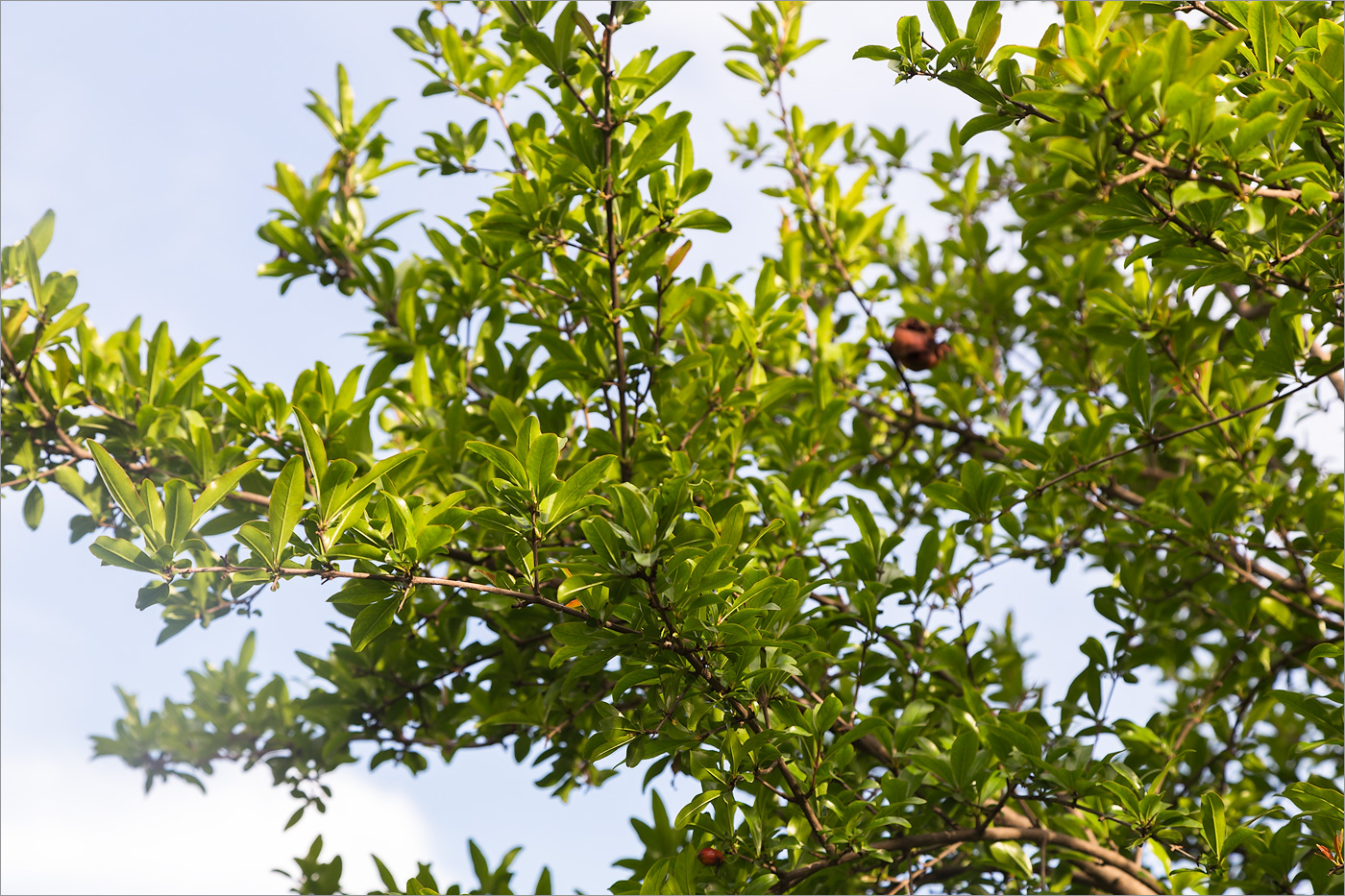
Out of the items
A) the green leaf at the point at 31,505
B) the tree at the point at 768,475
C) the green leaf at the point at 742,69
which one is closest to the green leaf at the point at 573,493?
the tree at the point at 768,475

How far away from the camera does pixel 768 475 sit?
8.52 feet

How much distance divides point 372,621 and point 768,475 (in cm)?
126

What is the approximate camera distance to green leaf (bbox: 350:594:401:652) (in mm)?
1607

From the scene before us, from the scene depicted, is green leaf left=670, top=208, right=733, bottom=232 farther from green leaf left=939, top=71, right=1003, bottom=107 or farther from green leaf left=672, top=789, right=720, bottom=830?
green leaf left=672, top=789, right=720, bottom=830

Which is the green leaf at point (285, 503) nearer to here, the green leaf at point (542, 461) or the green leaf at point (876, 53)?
the green leaf at point (542, 461)

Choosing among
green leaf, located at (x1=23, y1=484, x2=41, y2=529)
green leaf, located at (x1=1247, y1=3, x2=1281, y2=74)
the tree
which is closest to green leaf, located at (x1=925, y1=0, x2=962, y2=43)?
the tree

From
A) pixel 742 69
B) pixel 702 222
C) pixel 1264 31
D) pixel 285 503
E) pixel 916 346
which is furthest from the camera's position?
pixel 916 346

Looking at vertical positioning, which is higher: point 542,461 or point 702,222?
point 702,222

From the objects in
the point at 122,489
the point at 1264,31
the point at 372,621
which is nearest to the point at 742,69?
the point at 1264,31

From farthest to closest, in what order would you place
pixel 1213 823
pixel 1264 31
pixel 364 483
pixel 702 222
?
pixel 702 222 < pixel 1213 823 < pixel 1264 31 < pixel 364 483

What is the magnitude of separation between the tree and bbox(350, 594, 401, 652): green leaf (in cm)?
1

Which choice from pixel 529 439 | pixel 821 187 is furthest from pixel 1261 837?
pixel 821 187

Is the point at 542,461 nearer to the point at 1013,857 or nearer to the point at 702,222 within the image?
the point at 702,222

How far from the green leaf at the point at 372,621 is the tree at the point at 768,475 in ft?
0.04
